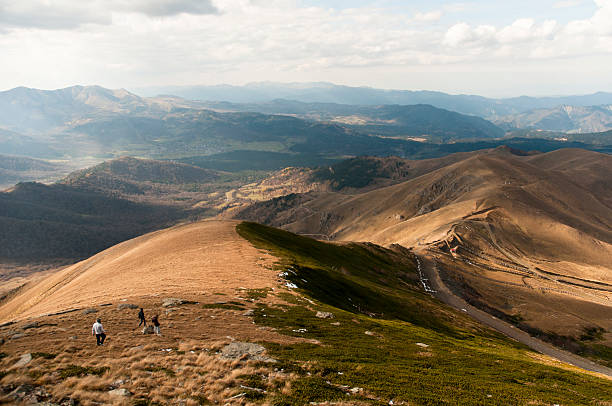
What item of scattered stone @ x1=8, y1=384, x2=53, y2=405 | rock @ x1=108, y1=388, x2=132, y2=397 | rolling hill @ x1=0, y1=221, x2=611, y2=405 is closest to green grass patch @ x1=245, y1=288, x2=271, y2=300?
rolling hill @ x1=0, y1=221, x2=611, y2=405

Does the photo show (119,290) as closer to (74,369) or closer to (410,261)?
(74,369)

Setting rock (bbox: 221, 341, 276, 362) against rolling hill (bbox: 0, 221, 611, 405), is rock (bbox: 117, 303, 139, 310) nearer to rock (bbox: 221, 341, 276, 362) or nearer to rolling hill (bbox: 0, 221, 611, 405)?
rolling hill (bbox: 0, 221, 611, 405)

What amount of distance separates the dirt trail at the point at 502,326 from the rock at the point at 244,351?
67701 mm

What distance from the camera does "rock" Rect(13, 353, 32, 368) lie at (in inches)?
869

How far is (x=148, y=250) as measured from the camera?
273 ft

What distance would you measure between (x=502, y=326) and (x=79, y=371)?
298 ft

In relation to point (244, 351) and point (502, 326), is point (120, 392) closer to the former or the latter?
point (244, 351)

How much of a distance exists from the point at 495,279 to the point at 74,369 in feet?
414

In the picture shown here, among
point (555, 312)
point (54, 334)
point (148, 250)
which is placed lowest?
point (555, 312)

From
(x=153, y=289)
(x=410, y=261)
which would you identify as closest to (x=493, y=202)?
(x=410, y=261)

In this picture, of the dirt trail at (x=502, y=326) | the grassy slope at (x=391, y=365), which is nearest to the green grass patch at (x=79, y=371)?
the grassy slope at (x=391, y=365)

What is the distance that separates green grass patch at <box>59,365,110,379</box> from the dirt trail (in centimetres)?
7909

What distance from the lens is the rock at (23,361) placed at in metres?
22.1

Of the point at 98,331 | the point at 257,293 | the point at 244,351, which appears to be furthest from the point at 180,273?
the point at 244,351
